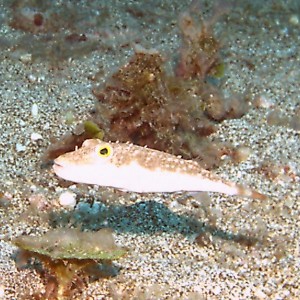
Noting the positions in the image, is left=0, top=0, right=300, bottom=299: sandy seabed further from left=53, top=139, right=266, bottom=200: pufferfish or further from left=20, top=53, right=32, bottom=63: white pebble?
left=53, top=139, right=266, bottom=200: pufferfish

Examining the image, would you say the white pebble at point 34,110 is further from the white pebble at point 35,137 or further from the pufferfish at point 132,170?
the pufferfish at point 132,170

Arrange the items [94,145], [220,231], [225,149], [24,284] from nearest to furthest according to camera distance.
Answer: [94,145], [24,284], [220,231], [225,149]

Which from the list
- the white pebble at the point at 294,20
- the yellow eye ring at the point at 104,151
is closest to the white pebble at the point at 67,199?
the yellow eye ring at the point at 104,151

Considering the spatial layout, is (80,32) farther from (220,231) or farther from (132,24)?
(220,231)

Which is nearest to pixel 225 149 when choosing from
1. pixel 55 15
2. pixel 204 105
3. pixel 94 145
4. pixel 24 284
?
pixel 204 105

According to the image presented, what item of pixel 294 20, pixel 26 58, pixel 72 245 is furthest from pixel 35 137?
pixel 294 20

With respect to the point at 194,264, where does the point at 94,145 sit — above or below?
above
